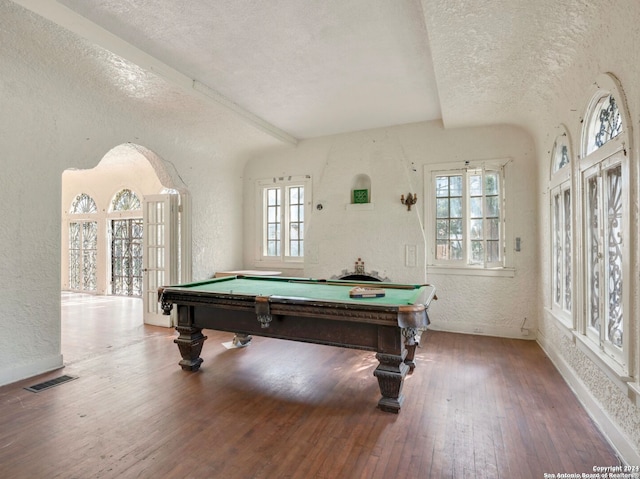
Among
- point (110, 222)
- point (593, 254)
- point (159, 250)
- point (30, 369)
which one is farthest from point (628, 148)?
point (110, 222)

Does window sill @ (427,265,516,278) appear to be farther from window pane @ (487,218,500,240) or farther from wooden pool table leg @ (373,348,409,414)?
wooden pool table leg @ (373,348,409,414)

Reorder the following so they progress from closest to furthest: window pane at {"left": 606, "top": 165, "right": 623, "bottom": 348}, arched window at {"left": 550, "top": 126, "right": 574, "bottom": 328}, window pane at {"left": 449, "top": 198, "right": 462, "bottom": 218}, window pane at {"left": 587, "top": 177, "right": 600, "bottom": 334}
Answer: window pane at {"left": 606, "top": 165, "right": 623, "bottom": 348} → window pane at {"left": 587, "top": 177, "right": 600, "bottom": 334} → arched window at {"left": 550, "top": 126, "right": 574, "bottom": 328} → window pane at {"left": 449, "top": 198, "right": 462, "bottom": 218}

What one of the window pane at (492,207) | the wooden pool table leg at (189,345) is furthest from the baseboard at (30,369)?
the window pane at (492,207)

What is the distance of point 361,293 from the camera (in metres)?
2.88

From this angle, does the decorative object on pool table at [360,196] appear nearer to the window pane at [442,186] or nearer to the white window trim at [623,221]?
the window pane at [442,186]

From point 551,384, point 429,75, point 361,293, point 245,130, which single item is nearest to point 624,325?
point 551,384

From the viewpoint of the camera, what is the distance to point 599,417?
2424mm

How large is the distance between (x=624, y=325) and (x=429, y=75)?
2.89m

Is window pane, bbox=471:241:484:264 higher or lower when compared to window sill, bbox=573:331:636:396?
higher

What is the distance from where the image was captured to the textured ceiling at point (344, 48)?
255 cm

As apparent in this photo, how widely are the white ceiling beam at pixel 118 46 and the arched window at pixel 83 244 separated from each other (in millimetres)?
6553

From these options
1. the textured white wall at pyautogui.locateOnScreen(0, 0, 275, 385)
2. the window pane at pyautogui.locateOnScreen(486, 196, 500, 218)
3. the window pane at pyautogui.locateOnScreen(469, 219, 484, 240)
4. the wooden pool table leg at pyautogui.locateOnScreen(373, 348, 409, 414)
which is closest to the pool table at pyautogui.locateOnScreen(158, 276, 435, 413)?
the wooden pool table leg at pyautogui.locateOnScreen(373, 348, 409, 414)

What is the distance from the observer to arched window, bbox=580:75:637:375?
2090mm

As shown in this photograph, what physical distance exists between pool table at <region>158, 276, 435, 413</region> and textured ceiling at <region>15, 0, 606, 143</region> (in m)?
2.15
